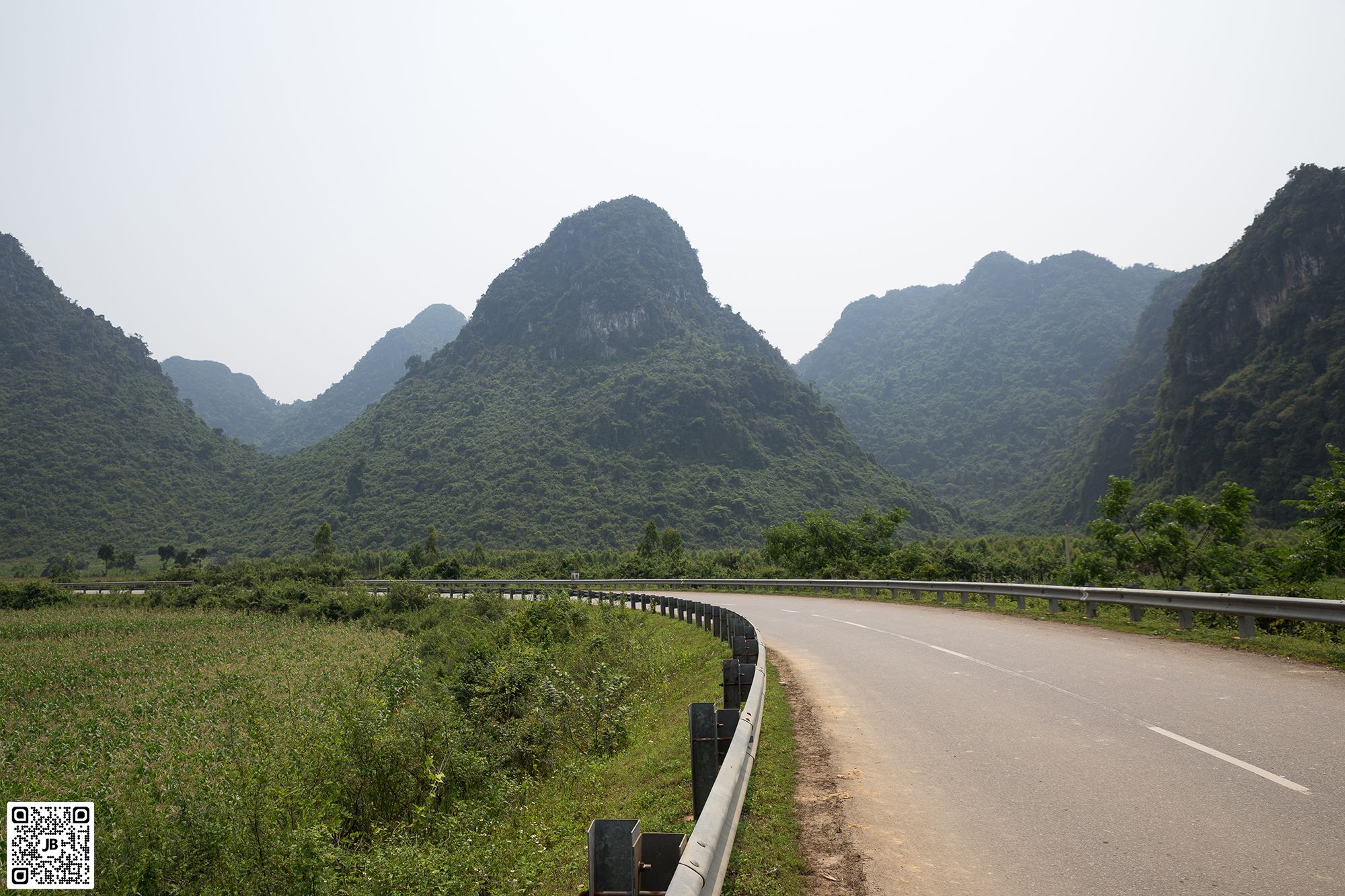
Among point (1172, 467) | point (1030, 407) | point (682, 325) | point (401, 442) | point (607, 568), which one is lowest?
point (607, 568)

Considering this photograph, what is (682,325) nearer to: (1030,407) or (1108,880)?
(1030,407)

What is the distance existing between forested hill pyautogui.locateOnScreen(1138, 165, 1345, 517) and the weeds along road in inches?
3629

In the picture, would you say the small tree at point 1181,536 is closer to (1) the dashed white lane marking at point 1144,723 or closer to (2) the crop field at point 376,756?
(1) the dashed white lane marking at point 1144,723

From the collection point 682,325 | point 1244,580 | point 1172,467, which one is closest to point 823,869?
point 1244,580

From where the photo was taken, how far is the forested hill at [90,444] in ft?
357

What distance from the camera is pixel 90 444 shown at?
12412 centimetres

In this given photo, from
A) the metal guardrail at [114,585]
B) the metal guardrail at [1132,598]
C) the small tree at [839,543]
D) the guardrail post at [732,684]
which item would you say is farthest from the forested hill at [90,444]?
the guardrail post at [732,684]

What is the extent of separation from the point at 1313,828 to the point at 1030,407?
211483 millimetres

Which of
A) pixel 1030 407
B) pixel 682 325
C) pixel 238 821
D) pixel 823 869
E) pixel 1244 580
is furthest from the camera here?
pixel 1030 407

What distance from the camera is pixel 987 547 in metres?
64.3

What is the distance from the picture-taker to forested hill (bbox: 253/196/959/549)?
111m

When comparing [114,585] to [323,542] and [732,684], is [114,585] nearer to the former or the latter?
[323,542]
